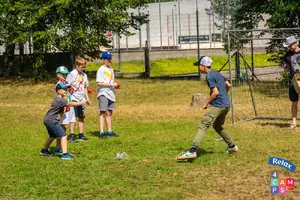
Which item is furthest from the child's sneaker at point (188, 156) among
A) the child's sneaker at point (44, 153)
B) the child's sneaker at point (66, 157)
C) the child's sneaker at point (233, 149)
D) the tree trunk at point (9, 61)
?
the tree trunk at point (9, 61)

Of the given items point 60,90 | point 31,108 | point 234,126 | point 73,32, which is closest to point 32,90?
point 73,32

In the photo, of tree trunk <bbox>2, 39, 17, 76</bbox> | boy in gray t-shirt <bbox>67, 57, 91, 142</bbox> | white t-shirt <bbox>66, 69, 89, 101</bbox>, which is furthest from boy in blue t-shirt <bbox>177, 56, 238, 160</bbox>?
tree trunk <bbox>2, 39, 17, 76</bbox>

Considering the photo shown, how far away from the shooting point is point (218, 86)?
982cm

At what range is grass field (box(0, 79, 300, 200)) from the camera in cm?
782

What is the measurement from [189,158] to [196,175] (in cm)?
96

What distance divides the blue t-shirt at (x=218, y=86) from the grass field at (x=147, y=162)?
926 millimetres

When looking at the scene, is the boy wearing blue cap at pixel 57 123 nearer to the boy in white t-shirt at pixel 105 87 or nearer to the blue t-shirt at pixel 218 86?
the boy in white t-shirt at pixel 105 87

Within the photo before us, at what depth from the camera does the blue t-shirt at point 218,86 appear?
977 centimetres

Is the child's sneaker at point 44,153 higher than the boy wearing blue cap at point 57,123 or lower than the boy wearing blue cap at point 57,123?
lower

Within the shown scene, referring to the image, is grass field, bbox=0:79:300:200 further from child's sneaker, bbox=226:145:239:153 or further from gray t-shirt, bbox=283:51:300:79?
gray t-shirt, bbox=283:51:300:79

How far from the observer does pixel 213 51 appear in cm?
3622

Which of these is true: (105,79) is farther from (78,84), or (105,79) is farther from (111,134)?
(111,134)

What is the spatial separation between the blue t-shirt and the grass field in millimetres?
926

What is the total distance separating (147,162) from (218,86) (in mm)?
1767
